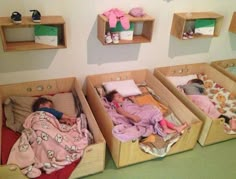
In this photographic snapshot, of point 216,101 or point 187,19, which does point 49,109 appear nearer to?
point 187,19

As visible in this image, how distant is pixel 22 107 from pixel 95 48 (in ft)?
2.78

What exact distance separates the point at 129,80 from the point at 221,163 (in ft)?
3.79

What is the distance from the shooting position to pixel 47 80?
2221mm

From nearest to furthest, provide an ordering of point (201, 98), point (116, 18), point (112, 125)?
point (112, 125)
point (116, 18)
point (201, 98)

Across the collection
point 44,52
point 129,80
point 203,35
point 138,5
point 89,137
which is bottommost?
point 89,137

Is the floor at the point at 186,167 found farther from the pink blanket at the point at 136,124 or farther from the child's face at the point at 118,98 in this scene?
the child's face at the point at 118,98

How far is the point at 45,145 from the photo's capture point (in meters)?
1.65

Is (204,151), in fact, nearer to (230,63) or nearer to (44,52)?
(230,63)

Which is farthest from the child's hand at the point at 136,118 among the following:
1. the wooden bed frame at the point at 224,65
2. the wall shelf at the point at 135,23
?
the wooden bed frame at the point at 224,65

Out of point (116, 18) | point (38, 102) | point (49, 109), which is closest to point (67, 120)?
point (49, 109)

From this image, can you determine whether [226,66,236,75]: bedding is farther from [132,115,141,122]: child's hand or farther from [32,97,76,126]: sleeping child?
[32,97,76,126]: sleeping child

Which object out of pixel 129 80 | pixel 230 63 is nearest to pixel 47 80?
pixel 129 80

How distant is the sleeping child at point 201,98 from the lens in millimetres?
2184

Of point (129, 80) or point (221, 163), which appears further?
point (129, 80)
